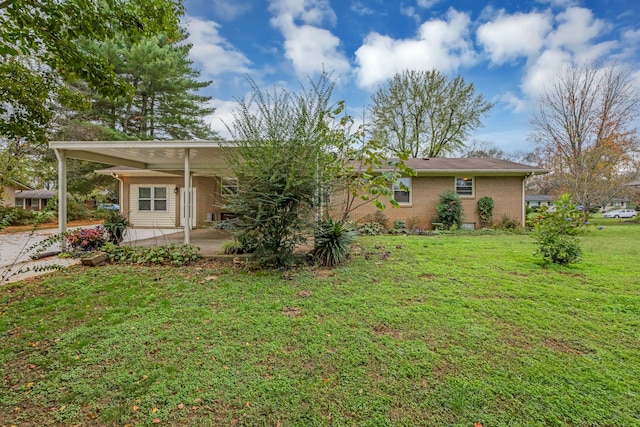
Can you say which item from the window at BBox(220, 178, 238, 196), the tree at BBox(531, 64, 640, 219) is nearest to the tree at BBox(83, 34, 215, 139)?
the window at BBox(220, 178, 238, 196)

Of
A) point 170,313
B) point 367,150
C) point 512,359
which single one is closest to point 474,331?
point 512,359

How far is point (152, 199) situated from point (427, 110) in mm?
19781

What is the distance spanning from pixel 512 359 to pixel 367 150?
5029 mm

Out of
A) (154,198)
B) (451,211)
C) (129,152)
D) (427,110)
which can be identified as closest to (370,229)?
(451,211)

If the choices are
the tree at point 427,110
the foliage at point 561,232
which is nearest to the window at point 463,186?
the foliage at point 561,232

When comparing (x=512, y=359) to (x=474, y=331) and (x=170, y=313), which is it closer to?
(x=474, y=331)

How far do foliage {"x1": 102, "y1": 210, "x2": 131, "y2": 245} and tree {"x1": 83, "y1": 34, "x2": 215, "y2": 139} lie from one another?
10151mm

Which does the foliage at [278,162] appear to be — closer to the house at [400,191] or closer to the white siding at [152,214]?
the house at [400,191]

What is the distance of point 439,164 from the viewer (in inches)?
537

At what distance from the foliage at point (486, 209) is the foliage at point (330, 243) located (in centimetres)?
910

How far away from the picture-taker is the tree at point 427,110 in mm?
21766

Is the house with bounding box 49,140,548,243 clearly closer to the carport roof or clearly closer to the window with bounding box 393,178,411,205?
the window with bounding box 393,178,411,205

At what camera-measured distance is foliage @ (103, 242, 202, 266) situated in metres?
6.55

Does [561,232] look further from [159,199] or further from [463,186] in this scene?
[159,199]
